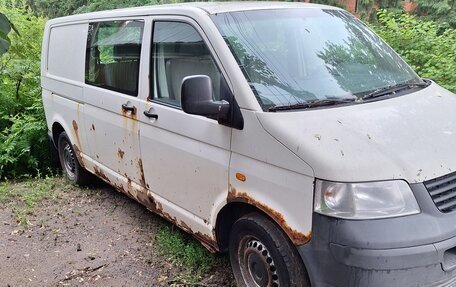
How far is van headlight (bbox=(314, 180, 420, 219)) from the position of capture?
236 cm

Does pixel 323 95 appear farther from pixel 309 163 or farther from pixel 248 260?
pixel 248 260

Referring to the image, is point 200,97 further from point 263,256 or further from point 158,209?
point 158,209

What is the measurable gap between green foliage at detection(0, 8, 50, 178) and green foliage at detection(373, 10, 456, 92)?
556 centimetres

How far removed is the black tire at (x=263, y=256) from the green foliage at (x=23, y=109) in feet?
15.8

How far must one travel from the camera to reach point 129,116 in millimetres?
3980

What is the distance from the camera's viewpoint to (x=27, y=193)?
5668mm

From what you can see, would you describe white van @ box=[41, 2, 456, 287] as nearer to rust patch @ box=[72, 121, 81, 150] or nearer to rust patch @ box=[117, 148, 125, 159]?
rust patch @ box=[117, 148, 125, 159]

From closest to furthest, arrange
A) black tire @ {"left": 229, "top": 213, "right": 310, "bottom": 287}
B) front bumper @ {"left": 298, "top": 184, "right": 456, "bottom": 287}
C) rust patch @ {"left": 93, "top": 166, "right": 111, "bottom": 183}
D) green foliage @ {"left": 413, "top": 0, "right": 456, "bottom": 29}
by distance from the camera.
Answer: front bumper @ {"left": 298, "top": 184, "right": 456, "bottom": 287} < black tire @ {"left": 229, "top": 213, "right": 310, "bottom": 287} < rust patch @ {"left": 93, "top": 166, "right": 111, "bottom": 183} < green foliage @ {"left": 413, "top": 0, "right": 456, "bottom": 29}

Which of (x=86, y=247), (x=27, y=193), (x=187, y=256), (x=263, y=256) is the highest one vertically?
(x=263, y=256)

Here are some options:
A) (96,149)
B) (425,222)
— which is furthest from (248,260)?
(96,149)

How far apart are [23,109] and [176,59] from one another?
554 cm

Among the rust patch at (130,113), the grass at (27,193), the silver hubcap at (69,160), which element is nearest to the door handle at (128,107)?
the rust patch at (130,113)

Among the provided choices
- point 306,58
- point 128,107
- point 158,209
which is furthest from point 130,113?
point 306,58

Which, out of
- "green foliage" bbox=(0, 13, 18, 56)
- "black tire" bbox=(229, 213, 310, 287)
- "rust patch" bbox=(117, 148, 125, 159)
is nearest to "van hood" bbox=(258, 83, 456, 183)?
"black tire" bbox=(229, 213, 310, 287)
